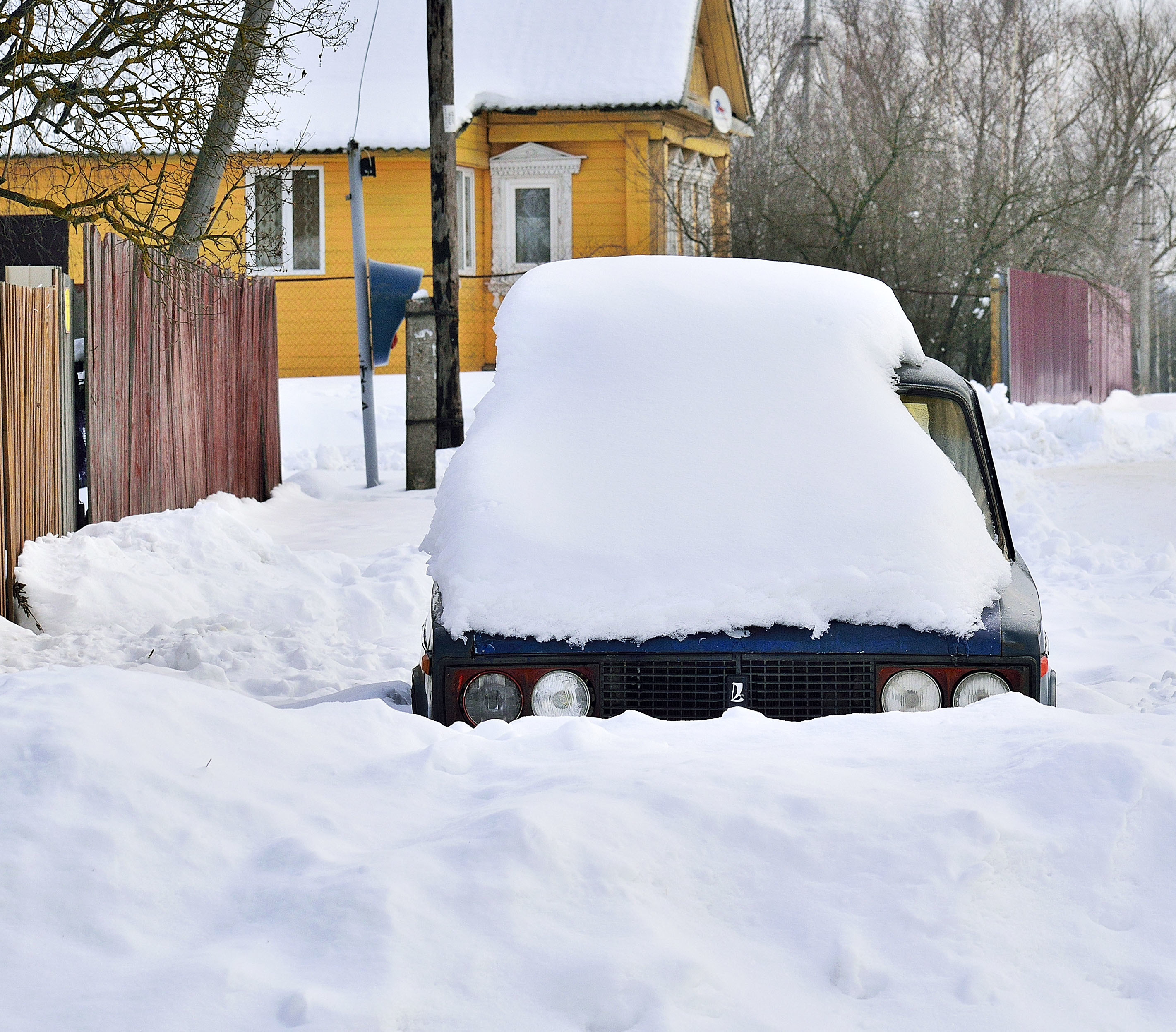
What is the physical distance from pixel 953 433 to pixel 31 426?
4.99 metres

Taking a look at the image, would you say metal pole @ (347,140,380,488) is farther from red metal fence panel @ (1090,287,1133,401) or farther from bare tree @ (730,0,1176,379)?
red metal fence panel @ (1090,287,1133,401)

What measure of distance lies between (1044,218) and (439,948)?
21898 millimetres

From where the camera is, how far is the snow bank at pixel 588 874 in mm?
2430

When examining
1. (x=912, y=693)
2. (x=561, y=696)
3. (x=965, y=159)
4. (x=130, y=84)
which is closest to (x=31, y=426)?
(x=130, y=84)

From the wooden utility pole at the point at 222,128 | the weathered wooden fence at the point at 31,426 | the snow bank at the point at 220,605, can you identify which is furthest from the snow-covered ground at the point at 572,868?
the wooden utility pole at the point at 222,128

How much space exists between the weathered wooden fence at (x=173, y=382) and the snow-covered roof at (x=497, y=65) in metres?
9.87

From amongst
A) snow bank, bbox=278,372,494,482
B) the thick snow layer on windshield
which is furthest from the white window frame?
the thick snow layer on windshield

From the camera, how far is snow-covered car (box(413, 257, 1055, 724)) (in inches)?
141

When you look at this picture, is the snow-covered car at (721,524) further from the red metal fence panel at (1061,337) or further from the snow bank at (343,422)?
the red metal fence panel at (1061,337)

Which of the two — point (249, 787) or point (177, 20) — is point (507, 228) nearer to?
point (177, 20)

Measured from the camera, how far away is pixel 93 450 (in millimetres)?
8484

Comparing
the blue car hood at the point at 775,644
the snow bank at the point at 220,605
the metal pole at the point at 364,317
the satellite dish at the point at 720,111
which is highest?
the satellite dish at the point at 720,111

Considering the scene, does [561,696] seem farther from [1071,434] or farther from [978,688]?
[1071,434]

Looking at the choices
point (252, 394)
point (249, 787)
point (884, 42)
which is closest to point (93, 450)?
point (252, 394)
